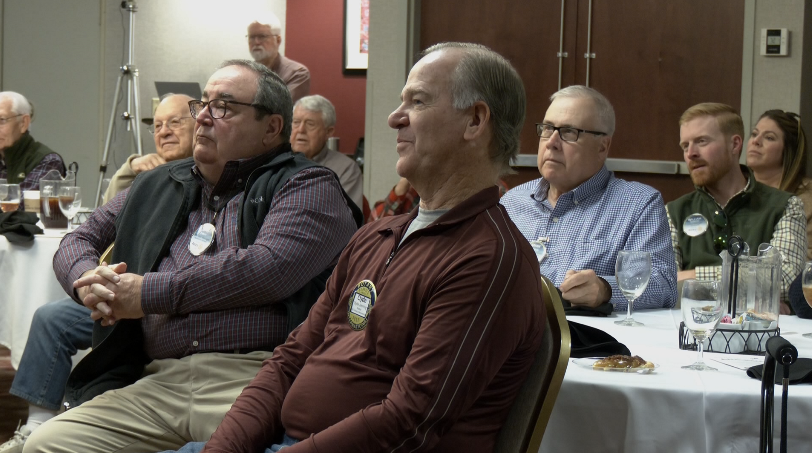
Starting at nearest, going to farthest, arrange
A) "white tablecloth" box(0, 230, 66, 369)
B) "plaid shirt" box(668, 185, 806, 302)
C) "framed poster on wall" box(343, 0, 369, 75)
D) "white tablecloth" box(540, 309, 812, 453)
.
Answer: "white tablecloth" box(540, 309, 812, 453)
"plaid shirt" box(668, 185, 806, 302)
"white tablecloth" box(0, 230, 66, 369)
"framed poster on wall" box(343, 0, 369, 75)

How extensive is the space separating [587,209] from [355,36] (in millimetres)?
6464

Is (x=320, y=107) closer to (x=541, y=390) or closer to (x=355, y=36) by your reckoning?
(x=355, y=36)

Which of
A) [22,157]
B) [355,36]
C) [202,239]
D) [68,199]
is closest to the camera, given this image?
[202,239]

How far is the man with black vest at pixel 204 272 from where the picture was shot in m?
2.23

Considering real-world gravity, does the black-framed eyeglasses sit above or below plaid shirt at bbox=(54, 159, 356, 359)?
above

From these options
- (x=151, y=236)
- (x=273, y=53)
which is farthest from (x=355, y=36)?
(x=151, y=236)

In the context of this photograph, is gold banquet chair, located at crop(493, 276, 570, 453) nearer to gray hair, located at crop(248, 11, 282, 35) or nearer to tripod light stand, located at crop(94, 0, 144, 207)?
gray hair, located at crop(248, 11, 282, 35)

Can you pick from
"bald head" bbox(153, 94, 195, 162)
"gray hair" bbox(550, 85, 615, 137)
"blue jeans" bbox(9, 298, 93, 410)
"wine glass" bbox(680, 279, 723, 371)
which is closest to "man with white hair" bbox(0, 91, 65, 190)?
"bald head" bbox(153, 94, 195, 162)

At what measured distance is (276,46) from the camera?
7.11m

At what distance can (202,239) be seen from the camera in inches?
96.4

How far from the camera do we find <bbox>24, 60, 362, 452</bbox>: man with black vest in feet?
7.32

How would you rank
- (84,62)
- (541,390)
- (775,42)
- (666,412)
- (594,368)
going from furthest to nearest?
(84,62), (775,42), (594,368), (666,412), (541,390)

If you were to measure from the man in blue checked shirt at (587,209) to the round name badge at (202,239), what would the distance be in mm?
973

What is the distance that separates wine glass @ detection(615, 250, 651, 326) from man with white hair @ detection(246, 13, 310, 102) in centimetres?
497
